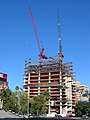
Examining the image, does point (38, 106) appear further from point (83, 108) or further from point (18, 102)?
point (83, 108)

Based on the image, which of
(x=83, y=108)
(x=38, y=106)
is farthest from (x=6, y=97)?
(x=83, y=108)

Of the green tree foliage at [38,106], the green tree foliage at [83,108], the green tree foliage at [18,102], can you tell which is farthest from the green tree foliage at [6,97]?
the green tree foliage at [83,108]

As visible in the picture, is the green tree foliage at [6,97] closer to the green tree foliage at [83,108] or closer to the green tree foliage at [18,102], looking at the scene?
the green tree foliage at [18,102]

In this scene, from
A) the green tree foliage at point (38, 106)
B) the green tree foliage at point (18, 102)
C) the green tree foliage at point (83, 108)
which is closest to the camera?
the green tree foliage at point (18, 102)

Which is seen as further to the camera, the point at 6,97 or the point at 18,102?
the point at 6,97

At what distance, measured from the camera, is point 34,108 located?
151500 mm

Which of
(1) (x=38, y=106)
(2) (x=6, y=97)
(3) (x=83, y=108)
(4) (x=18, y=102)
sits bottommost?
(3) (x=83, y=108)

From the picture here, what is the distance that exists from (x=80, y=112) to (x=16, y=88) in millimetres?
50248

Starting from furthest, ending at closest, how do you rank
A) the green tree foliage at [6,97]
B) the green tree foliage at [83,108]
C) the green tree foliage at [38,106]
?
the green tree foliage at [83,108] → the green tree foliage at [6,97] → the green tree foliage at [38,106]

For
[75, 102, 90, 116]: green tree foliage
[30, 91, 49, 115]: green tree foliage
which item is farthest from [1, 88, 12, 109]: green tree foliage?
[75, 102, 90, 116]: green tree foliage

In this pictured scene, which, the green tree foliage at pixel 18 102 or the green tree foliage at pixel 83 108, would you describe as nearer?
the green tree foliage at pixel 18 102

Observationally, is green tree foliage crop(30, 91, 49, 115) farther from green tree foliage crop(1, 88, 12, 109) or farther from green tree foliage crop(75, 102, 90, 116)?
green tree foliage crop(75, 102, 90, 116)

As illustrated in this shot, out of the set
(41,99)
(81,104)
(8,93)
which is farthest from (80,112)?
(8,93)

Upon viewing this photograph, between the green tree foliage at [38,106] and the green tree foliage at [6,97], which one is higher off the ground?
the green tree foliage at [6,97]
